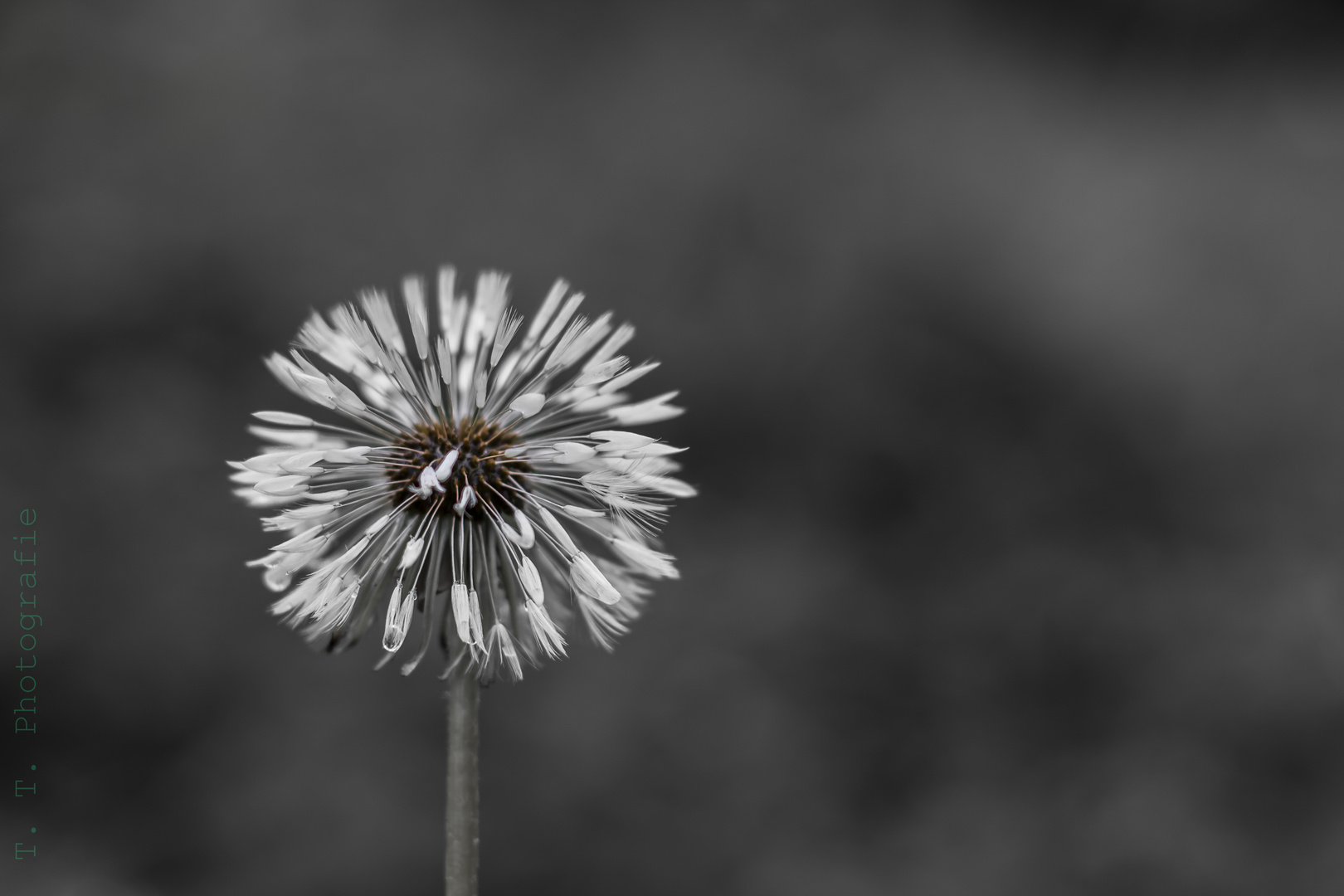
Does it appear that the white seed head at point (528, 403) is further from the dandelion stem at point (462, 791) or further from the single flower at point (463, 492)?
the dandelion stem at point (462, 791)

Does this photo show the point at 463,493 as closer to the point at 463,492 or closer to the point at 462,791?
the point at 463,492

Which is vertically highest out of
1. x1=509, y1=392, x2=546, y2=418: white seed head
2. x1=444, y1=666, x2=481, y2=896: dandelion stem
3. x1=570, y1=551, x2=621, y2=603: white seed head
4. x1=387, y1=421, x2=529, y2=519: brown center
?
x1=509, y1=392, x2=546, y2=418: white seed head

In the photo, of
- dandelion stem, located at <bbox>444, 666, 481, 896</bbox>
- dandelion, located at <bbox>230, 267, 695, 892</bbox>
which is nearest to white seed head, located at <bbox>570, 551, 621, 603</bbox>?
dandelion, located at <bbox>230, 267, 695, 892</bbox>

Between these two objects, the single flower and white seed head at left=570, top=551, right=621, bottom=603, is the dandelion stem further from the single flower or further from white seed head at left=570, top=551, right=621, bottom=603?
white seed head at left=570, top=551, right=621, bottom=603

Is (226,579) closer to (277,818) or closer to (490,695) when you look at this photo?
(277,818)

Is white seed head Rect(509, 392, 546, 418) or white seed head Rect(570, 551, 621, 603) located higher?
white seed head Rect(509, 392, 546, 418)

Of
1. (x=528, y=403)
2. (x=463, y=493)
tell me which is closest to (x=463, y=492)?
(x=463, y=493)
